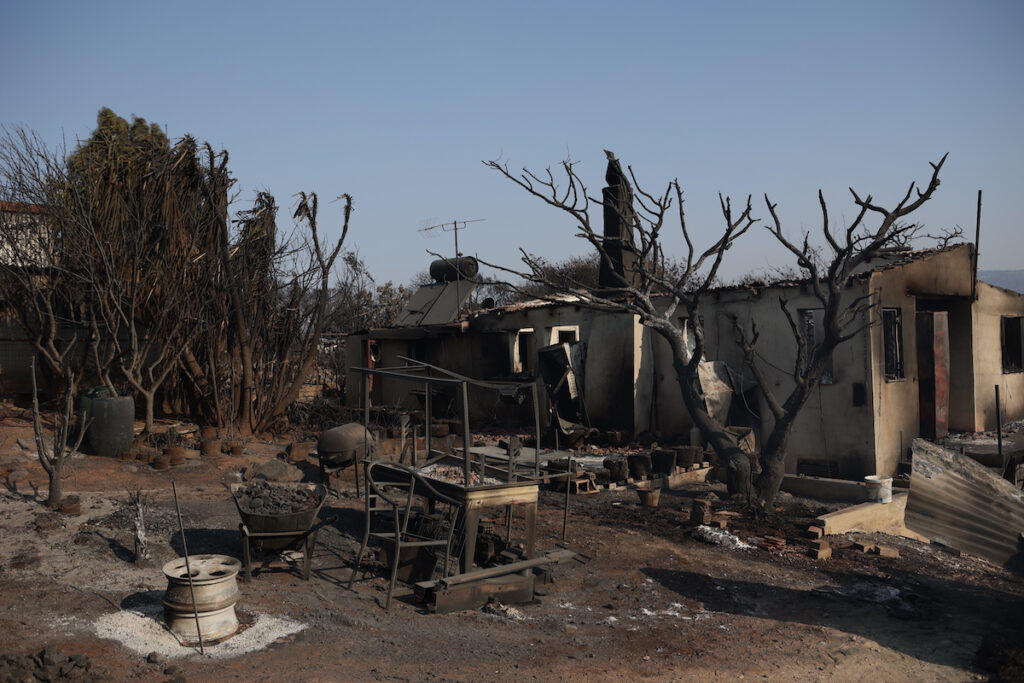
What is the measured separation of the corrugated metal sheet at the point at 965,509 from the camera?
7348 mm

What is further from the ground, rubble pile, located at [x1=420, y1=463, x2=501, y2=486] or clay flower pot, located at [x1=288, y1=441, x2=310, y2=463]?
rubble pile, located at [x1=420, y1=463, x2=501, y2=486]

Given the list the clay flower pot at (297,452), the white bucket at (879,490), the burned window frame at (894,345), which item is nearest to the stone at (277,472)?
the clay flower pot at (297,452)

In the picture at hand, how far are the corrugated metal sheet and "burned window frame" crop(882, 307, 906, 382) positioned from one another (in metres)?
6.87

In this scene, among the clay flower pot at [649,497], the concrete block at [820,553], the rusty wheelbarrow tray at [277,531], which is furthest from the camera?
the clay flower pot at [649,497]

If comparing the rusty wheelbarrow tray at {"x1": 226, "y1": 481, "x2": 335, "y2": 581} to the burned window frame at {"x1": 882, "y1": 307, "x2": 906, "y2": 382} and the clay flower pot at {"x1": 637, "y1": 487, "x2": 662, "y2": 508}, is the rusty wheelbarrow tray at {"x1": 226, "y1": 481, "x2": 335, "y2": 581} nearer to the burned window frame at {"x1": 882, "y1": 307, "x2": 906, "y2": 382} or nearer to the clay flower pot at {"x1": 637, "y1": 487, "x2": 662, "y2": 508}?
the clay flower pot at {"x1": 637, "y1": 487, "x2": 662, "y2": 508}

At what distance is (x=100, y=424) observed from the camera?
1251cm

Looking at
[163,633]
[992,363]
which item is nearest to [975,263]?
[992,363]

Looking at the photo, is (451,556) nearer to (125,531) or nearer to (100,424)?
(125,531)

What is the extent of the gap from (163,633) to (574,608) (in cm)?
370

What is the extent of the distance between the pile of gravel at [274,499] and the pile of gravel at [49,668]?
2.42 metres

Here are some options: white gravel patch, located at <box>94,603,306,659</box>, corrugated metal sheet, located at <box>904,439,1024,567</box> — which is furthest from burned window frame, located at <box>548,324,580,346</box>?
white gravel patch, located at <box>94,603,306,659</box>

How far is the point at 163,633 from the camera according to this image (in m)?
6.31

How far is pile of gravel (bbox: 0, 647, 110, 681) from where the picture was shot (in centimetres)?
523

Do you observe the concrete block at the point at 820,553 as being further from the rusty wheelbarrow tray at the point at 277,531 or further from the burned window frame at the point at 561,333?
the burned window frame at the point at 561,333
